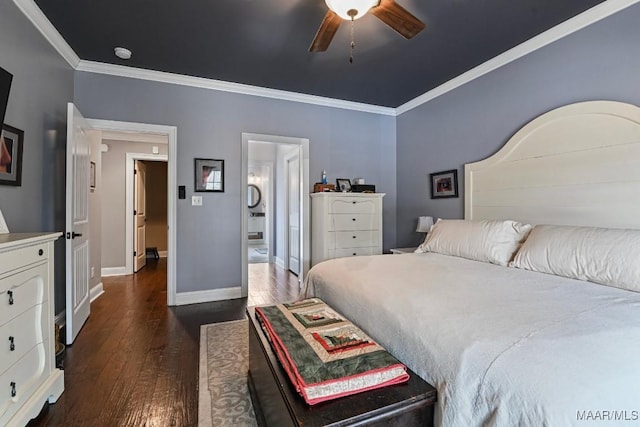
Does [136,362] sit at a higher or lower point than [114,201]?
lower

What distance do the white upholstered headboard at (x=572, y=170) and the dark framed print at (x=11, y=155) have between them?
3.88 meters

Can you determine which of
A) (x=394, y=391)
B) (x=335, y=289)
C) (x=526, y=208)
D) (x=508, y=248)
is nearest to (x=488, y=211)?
(x=526, y=208)

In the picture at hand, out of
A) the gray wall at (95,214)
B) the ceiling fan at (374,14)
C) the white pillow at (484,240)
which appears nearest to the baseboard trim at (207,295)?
the gray wall at (95,214)

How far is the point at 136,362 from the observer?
7.01ft

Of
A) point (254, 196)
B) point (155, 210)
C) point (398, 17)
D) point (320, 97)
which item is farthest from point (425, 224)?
point (254, 196)

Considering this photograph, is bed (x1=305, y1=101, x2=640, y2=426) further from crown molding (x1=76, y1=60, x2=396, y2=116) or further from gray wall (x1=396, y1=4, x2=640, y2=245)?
crown molding (x1=76, y1=60, x2=396, y2=116)

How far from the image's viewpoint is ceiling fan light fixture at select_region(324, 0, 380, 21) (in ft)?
5.82

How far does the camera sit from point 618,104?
80.8 inches

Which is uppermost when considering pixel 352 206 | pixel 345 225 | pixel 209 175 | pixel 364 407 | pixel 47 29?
pixel 47 29

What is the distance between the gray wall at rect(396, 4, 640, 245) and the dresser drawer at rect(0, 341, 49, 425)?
3673 mm

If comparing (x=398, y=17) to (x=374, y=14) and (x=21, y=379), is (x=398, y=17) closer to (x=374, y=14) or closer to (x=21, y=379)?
(x=374, y=14)

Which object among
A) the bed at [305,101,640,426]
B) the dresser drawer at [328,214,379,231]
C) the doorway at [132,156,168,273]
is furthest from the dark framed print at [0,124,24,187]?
the doorway at [132,156,168,273]

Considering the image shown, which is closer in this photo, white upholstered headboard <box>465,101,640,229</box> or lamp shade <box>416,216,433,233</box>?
white upholstered headboard <box>465,101,640,229</box>

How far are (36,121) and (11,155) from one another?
0.48 metres
